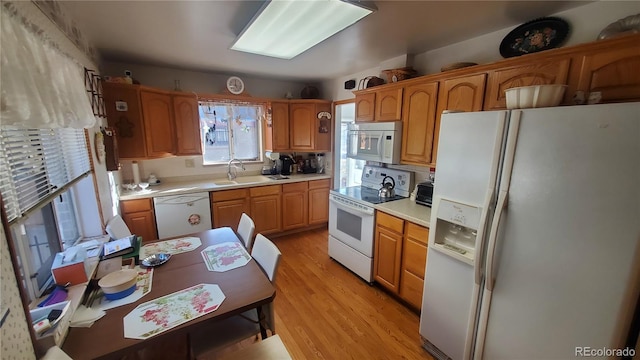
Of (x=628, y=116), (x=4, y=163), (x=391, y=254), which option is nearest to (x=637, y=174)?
(x=628, y=116)

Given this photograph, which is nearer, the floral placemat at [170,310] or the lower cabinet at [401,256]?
the floral placemat at [170,310]

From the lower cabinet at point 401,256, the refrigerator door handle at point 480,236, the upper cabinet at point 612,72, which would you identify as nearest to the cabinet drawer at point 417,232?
the lower cabinet at point 401,256

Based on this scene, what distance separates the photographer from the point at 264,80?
145 inches

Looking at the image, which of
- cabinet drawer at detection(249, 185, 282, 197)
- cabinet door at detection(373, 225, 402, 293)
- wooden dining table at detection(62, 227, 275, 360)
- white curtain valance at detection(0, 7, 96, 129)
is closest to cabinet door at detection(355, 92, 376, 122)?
cabinet door at detection(373, 225, 402, 293)

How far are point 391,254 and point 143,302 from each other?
1.82m

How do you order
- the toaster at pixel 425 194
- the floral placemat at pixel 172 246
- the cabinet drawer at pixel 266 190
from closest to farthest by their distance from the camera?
the floral placemat at pixel 172 246
the toaster at pixel 425 194
the cabinet drawer at pixel 266 190

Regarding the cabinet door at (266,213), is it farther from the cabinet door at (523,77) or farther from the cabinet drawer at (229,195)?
the cabinet door at (523,77)

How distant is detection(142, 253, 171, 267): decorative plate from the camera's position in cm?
155

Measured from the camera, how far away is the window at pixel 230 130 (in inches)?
135

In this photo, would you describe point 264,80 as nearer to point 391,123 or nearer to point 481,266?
point 391,123

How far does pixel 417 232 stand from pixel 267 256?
1187mm

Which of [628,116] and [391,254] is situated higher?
[628,116]

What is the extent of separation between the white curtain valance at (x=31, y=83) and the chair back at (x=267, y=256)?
118 cm

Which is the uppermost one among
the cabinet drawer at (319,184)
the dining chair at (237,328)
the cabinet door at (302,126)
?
the cabinet door at (302,126)
